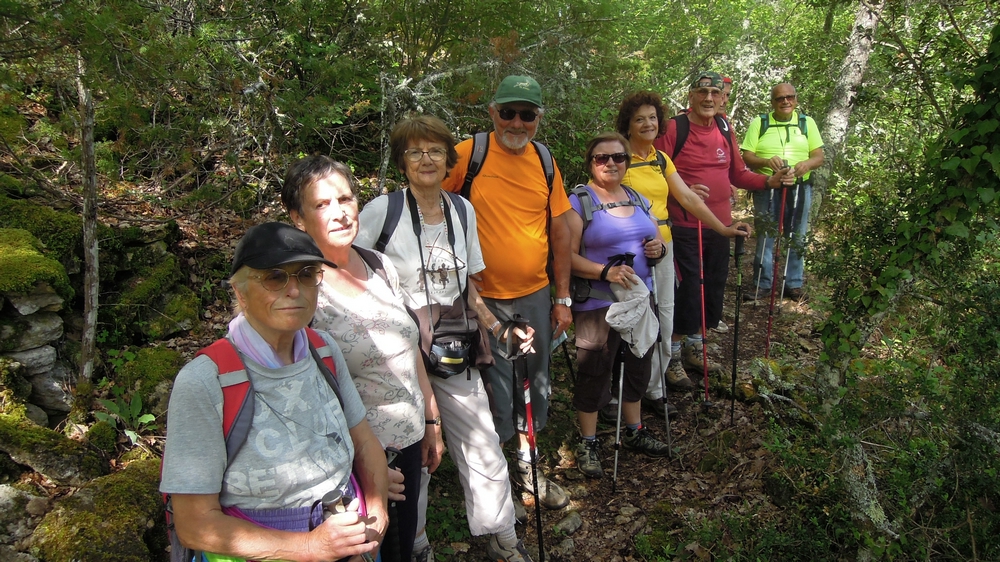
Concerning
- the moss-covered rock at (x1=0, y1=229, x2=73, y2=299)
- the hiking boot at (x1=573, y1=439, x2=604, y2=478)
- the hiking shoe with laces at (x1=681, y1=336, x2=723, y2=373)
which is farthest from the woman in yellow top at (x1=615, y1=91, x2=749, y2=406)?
the moss-covered rock at (x1=0, y1=229, x2=73, y2=299)

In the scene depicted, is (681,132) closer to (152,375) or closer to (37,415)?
(152,375)

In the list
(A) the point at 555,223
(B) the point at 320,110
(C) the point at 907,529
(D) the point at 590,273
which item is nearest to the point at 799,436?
(C) the point at 907,529

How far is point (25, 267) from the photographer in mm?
3879

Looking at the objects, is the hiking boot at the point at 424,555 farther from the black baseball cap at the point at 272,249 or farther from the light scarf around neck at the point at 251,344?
the black baseball cap at the point at 272,249

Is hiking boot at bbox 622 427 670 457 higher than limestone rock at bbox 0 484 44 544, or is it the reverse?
limestone rock at bbox 0 484 44 544

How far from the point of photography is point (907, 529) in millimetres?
3109

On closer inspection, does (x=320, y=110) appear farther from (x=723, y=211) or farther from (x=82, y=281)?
(x=723, y=211)

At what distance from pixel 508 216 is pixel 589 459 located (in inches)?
80.2

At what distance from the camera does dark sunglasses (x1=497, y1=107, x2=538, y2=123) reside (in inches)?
138

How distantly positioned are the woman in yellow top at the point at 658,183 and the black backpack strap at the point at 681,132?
39 cm

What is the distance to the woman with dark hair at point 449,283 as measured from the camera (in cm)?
292

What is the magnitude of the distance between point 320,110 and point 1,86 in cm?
205

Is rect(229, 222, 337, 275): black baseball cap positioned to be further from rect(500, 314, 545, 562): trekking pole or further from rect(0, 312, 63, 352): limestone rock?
rect(0, 312, 63, 352): limestone rock

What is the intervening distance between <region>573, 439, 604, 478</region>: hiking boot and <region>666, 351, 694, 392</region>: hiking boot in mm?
1347
